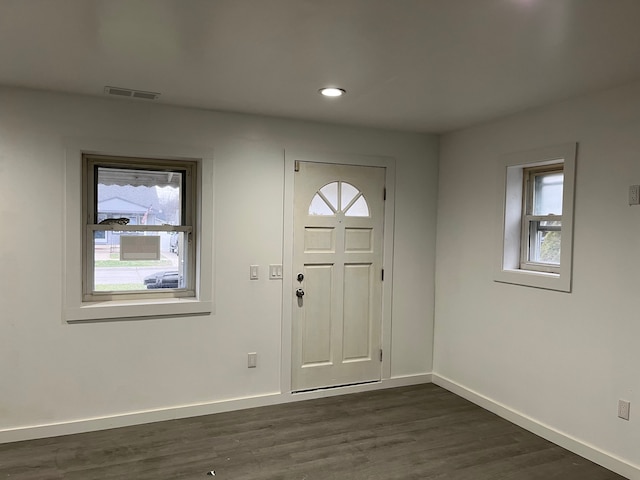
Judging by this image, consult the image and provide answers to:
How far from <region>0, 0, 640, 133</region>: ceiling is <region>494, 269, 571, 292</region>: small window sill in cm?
118

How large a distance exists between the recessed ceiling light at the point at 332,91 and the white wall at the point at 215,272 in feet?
2.65

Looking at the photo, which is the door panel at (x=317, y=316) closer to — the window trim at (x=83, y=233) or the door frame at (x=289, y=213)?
the door frame at (x=289, y=213)

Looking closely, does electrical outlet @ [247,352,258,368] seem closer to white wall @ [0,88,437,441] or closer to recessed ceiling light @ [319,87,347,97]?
white wall @ [0,88,437,441]

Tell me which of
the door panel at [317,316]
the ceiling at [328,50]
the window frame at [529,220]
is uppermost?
the ceiling at [328,50]

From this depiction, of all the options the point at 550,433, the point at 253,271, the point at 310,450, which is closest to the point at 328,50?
the point at 253,271

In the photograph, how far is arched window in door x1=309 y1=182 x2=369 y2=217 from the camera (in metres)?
3.99

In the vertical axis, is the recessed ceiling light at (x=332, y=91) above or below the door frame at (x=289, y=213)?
above

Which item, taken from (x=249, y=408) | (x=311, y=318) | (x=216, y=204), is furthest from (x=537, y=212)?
(x=249, y=408)

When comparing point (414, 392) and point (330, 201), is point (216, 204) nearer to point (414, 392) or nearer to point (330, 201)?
point (330, 201)

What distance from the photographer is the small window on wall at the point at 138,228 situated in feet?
11.3

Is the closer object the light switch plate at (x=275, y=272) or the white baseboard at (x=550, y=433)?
the white baseboard at (x=550, y=433)

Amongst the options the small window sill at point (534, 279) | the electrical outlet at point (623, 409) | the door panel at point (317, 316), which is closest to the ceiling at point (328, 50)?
the small window sill at point (534, 279)

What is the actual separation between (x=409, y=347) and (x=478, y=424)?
99cm

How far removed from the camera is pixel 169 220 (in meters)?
3.68
